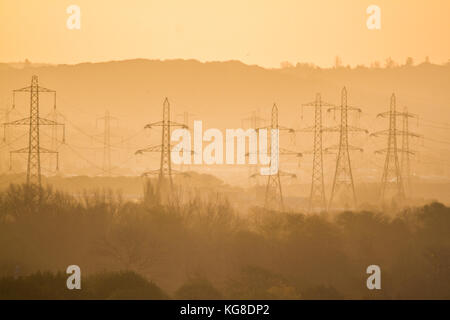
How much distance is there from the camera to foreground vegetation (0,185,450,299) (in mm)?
34250

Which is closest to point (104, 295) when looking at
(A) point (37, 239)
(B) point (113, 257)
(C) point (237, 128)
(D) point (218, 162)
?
(B) point (113, 257)

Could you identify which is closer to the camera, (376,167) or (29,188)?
(29,188)

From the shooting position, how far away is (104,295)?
3234 cm

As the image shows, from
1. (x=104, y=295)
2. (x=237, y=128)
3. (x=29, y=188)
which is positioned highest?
(x=237, y=128)

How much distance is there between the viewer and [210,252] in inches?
1700

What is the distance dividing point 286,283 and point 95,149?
120 m

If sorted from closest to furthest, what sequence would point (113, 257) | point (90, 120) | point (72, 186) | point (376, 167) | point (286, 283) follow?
point (286, 283) → point (113, 257) → point (72, 186) → point (376, 167) → point (90, 120)

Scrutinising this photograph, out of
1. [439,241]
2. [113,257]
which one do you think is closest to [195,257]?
[113,257]

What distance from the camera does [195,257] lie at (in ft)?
138

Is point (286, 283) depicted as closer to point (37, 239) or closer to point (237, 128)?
point (37, 239)

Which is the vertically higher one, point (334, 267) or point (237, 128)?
point (237, 128)

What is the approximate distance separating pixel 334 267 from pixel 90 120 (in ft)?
463

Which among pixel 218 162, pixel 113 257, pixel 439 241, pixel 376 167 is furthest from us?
pixel 218 162

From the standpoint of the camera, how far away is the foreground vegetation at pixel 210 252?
112 feet
